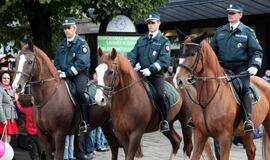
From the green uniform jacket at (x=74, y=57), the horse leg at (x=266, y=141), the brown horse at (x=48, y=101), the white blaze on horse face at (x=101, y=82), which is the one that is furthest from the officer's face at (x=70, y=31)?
the horse leg at (x=266, y=141)

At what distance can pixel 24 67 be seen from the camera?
8789 millimetres

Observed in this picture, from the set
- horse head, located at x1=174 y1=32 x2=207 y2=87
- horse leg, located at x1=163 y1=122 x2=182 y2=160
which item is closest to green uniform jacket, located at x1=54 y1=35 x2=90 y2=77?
horse leg, located at x1=163 y1=122 x2=182 y2=160

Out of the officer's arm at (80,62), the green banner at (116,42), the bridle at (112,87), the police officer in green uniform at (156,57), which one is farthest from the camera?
the green banner at (116,42)

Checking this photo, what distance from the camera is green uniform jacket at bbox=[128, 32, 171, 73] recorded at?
31.5ft

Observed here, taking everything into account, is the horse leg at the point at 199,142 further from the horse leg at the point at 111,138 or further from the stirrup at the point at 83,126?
the stirrup at the point at 83,126

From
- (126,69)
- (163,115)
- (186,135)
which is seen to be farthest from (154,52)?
(186,135)

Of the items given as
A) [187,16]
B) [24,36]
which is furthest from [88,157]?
[187,16]

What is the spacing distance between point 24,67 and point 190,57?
2810 millimetres

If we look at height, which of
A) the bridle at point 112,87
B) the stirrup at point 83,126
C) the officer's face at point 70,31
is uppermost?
the officer's face at point 70,31

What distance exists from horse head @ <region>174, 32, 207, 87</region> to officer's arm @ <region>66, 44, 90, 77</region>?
254 centimetres

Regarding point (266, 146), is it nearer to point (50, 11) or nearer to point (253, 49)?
point (253, 49)

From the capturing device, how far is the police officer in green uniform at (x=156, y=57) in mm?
9523

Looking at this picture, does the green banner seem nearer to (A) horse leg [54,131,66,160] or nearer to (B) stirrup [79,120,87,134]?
(B) stirrup [79,120,87,134]

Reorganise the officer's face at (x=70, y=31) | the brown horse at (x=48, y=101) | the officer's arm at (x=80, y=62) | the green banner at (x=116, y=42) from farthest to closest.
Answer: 1. the green banner at (x=116, y=42)
2. the officer's face at (x=70, y=31)
3. the officer's arm at (x=80, y=62)
4. the brown horse at (x=48, y=101)
